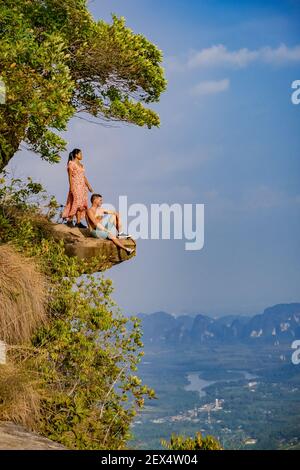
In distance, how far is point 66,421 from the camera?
1477 centimetres

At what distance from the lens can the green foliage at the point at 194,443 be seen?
12953 mm

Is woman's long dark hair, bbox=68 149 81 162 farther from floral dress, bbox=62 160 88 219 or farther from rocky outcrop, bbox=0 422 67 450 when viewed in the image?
rocky outcrop, bbox=0 422 67 450

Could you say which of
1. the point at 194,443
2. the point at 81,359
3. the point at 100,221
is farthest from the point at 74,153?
the point at 194,443

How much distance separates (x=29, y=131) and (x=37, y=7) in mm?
3188

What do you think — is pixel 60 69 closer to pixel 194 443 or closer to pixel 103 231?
pixel 103 231

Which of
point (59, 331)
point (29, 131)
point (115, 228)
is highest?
point (29, 131)

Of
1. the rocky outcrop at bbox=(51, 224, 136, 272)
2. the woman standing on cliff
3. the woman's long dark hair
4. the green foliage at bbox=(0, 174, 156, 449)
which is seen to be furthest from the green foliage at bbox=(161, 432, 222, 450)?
the woman's long dark hair

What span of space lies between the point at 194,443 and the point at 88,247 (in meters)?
6.83

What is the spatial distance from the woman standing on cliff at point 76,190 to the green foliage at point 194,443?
797 centimetres

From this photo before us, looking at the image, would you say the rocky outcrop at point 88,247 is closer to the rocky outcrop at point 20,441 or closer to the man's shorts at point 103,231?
the man's shorts at point 103,231

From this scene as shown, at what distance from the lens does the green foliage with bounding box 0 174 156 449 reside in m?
14.9

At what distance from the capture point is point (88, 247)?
60.5ft
